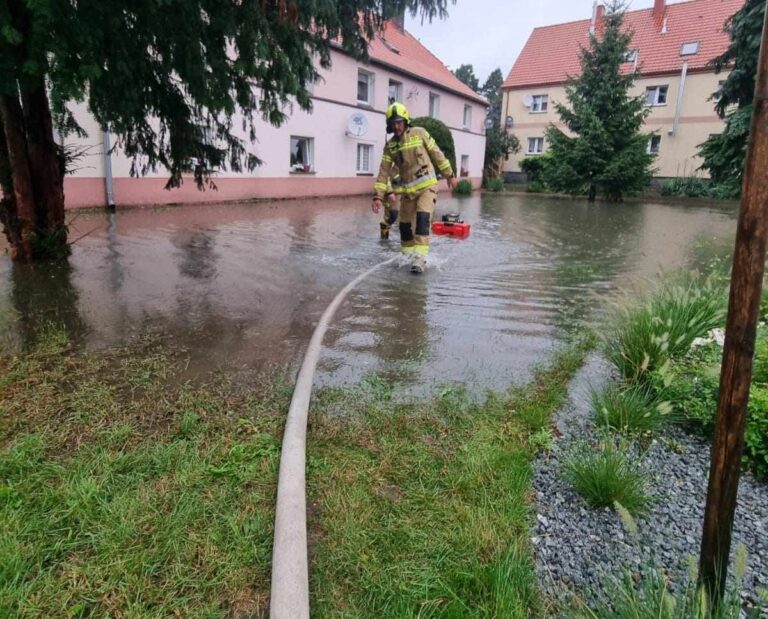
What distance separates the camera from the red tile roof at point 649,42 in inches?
1266

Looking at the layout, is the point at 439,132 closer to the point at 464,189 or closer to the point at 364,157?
the point at 364,157

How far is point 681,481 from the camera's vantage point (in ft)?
8.77

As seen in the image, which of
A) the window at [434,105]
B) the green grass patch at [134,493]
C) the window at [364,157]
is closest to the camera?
the green grass patch at [134,493]

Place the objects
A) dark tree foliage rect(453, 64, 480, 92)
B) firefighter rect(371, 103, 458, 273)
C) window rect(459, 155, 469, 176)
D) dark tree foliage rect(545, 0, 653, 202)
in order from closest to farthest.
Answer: firefighter rect(371, 103, 458, 273) < dark tree foliage rect(545, 0, 653, 202) < window rect(459, 155, 469, 176) < dark tree foliage rect(453, 64, 480, 92)

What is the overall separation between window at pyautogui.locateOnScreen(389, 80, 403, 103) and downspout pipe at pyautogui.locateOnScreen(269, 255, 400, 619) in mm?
25519

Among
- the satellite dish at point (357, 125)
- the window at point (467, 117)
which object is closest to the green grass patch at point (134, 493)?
the satellite dish at point (357, 125)

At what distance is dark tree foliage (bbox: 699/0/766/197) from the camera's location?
14297 millimetres

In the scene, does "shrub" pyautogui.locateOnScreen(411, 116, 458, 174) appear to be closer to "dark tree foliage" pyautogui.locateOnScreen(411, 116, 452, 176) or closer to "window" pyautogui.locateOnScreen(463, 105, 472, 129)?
"dark tree foliage" pyautogui.locateOnScreen(411, 116, 452, 176)

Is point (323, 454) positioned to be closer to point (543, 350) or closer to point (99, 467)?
point (99, 467)

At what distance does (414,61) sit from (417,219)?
25468 millimetres

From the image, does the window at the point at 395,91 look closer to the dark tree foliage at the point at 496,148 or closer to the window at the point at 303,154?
the window at the point at 303,154

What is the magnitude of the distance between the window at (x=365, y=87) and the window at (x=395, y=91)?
1.71 metres

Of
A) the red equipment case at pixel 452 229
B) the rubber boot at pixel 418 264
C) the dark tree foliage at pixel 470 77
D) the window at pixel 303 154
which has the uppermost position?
the dark tree foliage at pixel 470 77

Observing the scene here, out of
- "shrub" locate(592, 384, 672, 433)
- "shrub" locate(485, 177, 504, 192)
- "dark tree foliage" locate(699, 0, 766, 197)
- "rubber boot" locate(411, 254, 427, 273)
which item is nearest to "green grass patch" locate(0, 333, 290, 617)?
"shrub" locate(592, 384, 672, 433)
